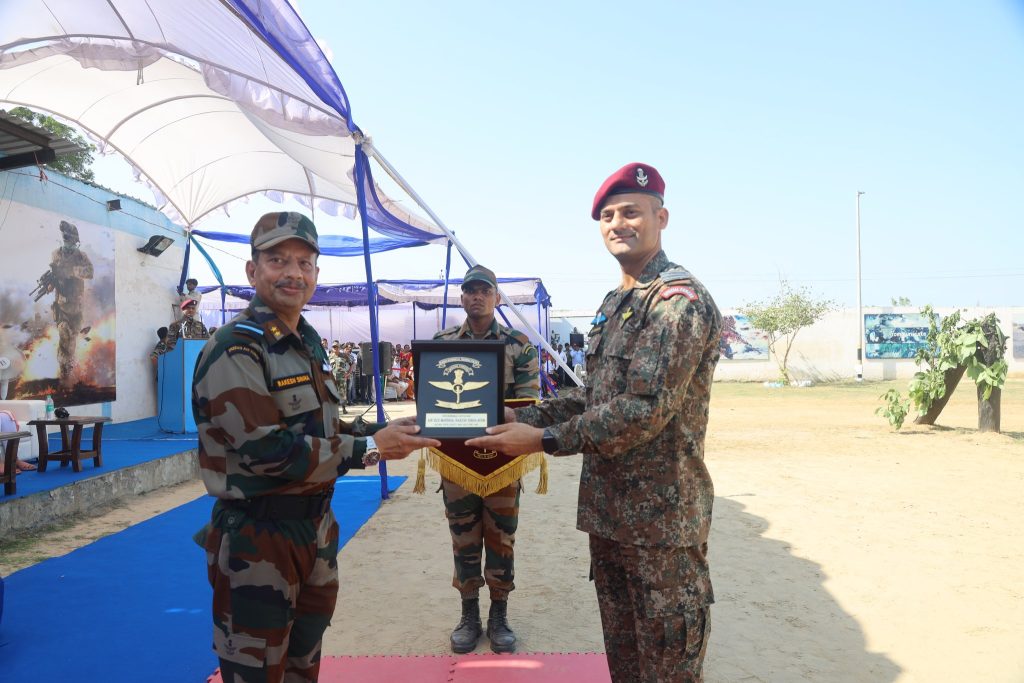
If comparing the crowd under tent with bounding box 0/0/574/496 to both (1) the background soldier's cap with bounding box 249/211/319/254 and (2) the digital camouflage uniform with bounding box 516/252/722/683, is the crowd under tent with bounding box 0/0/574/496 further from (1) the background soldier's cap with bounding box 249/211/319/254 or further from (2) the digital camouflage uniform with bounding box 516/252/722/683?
(2) the digital camouflage uniform with bounding box 516/252/722/683

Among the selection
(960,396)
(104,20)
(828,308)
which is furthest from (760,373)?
(104,20)

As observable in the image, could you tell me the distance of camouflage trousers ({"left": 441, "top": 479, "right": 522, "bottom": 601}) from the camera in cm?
349

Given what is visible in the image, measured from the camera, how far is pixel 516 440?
2.25 m

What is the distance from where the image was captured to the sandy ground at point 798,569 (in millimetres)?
3449

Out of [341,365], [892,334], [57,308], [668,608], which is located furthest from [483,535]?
[892,334]

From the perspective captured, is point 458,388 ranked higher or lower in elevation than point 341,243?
lower

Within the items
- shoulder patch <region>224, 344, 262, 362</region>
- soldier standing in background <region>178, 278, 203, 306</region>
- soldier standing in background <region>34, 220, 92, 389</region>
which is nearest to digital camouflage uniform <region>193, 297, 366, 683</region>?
shoulder patch <region>224, 344, 262, 362</region>

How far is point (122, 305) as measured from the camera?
10.9 m

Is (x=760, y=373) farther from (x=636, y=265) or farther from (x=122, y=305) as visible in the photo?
(x=636, y=265)

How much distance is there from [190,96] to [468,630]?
24.8 feet

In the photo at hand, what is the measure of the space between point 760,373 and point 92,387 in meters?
24.5

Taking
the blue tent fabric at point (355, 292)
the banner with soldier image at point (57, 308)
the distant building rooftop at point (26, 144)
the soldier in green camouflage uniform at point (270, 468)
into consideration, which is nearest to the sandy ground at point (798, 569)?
the soldier in green camouflage uniform at point (270, 468)

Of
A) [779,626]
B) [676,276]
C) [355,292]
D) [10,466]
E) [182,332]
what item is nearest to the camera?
[676,276]

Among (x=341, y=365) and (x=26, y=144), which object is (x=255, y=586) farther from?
(x=341, y=365)
